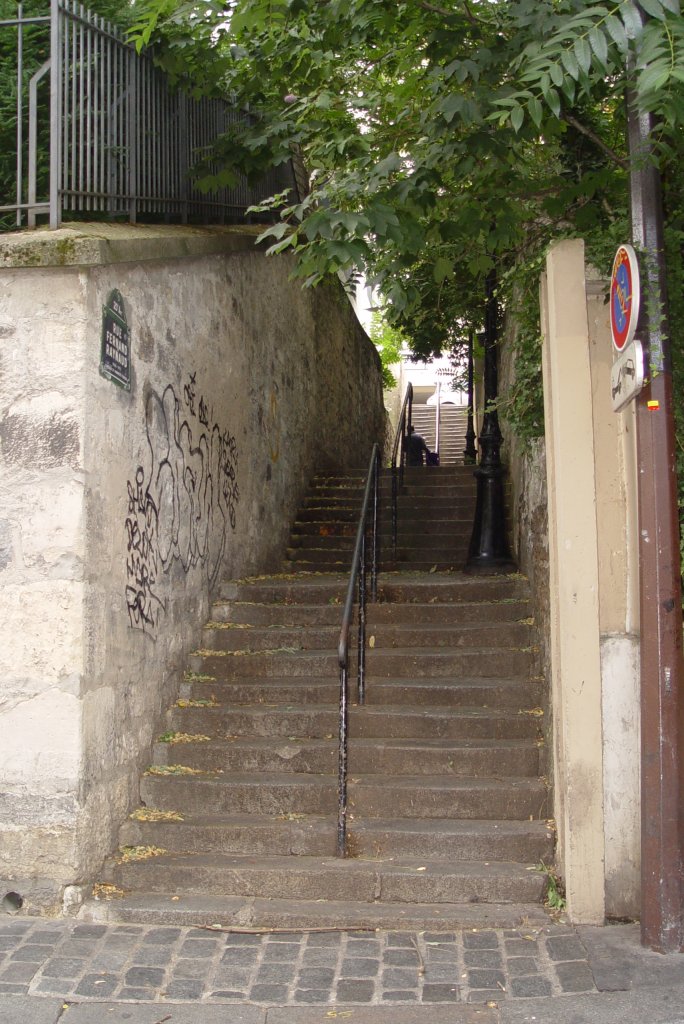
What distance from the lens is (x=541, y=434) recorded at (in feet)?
19.4

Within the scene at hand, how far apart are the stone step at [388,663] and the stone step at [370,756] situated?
2.20 feet

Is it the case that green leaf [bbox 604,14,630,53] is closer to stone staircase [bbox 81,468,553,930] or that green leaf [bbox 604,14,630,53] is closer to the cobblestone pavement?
stone staircase [bbox 81,468,553,930]

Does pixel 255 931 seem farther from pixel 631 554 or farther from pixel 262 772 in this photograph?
pixel 631 554

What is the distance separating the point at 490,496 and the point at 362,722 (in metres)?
2.71

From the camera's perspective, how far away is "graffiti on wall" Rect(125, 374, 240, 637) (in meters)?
5.74

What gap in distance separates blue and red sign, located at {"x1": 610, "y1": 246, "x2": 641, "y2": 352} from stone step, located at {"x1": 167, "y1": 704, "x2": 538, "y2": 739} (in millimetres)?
2476

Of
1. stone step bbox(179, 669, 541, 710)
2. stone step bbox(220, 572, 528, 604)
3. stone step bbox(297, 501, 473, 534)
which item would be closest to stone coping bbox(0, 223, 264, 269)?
stone step bbox(220, 572, 528, 604)

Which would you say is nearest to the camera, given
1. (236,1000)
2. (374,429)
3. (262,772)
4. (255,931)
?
(236,1000)

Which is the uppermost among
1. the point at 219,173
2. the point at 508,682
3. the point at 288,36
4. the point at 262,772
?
the point at 288,36

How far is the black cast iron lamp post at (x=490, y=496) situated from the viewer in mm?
8031

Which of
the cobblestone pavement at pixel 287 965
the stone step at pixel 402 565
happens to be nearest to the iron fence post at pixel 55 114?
the cobblestone pavement at pixel 287 965

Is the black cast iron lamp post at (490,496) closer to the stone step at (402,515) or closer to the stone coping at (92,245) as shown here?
the stone step at (402,515)

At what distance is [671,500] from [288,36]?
12.5 feet

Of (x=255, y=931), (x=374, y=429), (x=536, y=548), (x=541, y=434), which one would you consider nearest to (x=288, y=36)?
(x=541, y=434)
